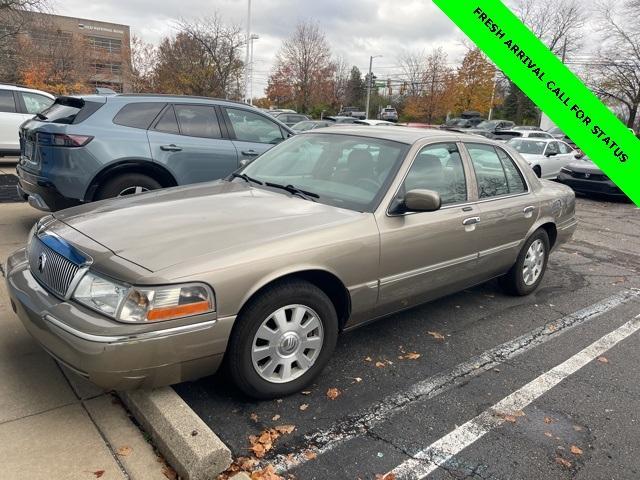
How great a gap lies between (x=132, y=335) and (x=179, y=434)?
536 mm

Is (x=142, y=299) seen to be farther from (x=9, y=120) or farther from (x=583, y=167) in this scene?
(x=583, y=167)

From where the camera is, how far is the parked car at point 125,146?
5.34m

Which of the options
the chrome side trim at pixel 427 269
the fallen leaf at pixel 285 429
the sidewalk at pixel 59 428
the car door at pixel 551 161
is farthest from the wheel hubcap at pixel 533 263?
the car door at pixel 551 161

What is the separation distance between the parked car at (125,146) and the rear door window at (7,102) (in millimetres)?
6053

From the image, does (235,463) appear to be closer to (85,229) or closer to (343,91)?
(85,229)

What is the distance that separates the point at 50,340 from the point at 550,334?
3.85 meters

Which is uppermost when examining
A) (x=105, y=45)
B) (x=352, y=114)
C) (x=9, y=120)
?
(x=105, y=45)

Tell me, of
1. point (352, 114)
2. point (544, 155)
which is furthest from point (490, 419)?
point (352, 114)

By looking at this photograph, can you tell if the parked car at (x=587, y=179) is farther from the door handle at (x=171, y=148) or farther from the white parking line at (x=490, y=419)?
the door handle at (x=171, y=148)

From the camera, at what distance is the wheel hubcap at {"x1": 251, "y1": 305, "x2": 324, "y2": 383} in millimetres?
2848

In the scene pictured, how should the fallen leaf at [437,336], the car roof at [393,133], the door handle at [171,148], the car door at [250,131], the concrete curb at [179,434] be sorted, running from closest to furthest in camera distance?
the concrete curb at [179,434] < the car roof at [393,133] < the fallen leaf at [437,336] < the door handle at [171,148] < the car door at [250,131]

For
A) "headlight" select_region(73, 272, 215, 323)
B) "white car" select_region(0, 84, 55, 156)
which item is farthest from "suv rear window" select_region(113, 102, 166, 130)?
"white car" select_region(0, 84, 55, 156)

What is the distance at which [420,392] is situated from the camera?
128 inches

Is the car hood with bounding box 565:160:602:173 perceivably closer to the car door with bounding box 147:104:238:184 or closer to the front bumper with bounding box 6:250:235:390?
the car door with bounding box 147:104:238:184
